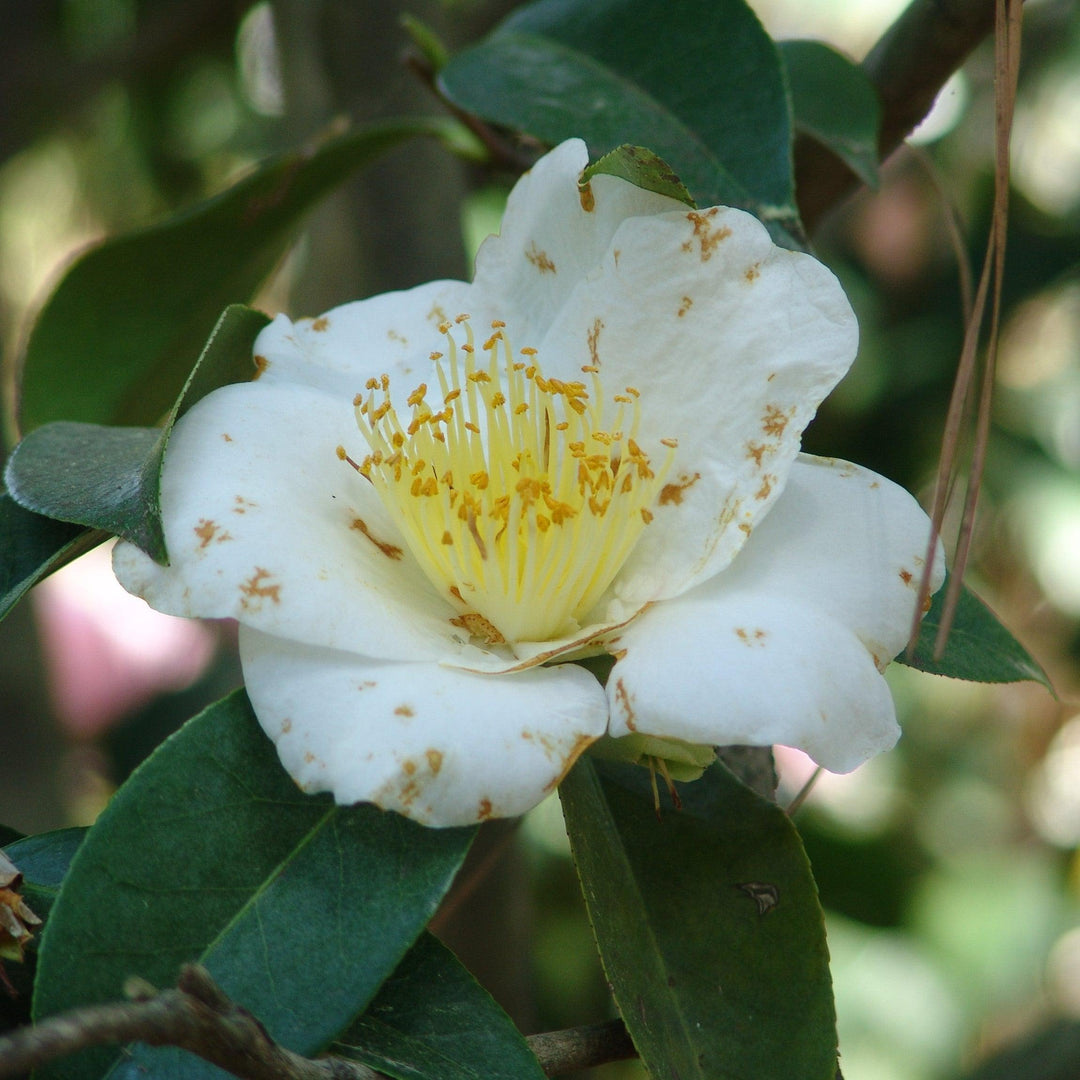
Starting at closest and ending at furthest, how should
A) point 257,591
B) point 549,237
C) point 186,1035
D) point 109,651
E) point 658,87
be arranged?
point 186,1035 < point 257,591 < point 549,237 < point 658,87 < point 109,651

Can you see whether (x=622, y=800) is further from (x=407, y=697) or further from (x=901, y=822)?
(x=901, y=822)

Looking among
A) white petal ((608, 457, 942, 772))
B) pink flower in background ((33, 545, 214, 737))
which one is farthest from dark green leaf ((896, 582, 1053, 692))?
pink flower in background ((33, 545, 214, 737))

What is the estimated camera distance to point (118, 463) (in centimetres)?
50

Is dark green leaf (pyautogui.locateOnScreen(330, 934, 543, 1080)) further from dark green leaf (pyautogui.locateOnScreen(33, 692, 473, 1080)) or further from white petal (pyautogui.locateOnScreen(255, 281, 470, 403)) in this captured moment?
white petal (pyautogui.locateOnScreen(255, 281, 470, 403))

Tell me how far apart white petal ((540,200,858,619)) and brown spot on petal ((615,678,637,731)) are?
71 millimetres

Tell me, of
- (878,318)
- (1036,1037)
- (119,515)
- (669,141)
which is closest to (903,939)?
(1036,1037)

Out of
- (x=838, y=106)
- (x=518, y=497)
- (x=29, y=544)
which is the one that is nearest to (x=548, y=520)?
(x=518, y=497)

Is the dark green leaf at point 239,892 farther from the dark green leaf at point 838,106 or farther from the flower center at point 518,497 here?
the dark green leaf at point 838,106

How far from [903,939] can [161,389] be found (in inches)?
48.5

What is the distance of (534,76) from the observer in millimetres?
721

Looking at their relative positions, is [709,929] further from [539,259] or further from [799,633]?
[539,259]

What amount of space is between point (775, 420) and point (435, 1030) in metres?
0.28

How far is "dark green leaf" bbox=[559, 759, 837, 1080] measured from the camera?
1.59 ft

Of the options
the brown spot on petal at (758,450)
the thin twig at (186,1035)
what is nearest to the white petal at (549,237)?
the brown spot on petal at (758,450)
